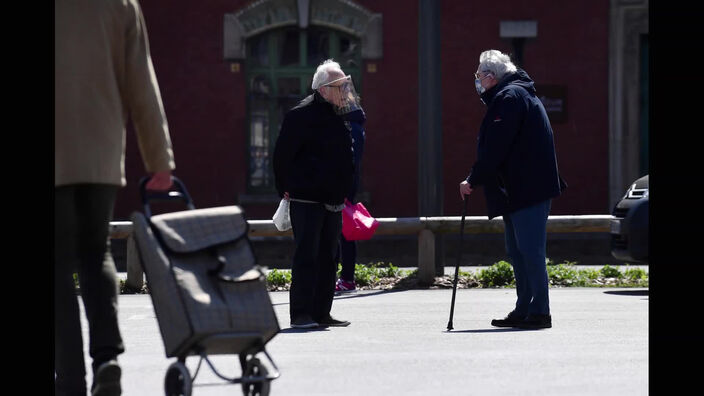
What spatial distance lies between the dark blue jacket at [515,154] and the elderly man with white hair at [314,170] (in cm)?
85

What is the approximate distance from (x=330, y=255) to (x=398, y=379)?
8.80ft

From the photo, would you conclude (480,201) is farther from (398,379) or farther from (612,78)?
(398,379)

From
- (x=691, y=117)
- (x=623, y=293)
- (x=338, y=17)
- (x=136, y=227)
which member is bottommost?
(x=623, y=293)

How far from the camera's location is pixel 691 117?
277 inches

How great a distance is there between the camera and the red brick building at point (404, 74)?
19016 mm

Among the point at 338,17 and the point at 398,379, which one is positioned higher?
the point at 338,17

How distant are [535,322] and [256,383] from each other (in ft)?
12.0

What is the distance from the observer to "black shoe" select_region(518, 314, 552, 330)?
9.30 meters

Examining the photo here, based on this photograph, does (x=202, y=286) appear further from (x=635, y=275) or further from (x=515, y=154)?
(x=635, y=275)

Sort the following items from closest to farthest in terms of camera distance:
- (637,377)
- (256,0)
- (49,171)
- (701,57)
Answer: (49,171) → (637,377) → (701,57) → (256,0)

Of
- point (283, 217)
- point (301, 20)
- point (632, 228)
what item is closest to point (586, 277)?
point (632, 228)

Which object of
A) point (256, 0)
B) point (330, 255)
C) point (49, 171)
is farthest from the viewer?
point (256, 0)

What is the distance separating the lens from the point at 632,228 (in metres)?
12.2

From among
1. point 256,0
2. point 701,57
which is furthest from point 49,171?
point 256,0
